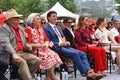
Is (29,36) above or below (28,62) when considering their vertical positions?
above

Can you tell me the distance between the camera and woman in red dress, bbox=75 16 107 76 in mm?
9180

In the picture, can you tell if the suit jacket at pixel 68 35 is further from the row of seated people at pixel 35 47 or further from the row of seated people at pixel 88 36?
the row of seated people at pixel 35 47

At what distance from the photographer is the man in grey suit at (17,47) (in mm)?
6906

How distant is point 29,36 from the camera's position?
7961 mm

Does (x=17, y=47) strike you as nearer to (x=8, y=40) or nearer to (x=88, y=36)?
(x=8, y=40)

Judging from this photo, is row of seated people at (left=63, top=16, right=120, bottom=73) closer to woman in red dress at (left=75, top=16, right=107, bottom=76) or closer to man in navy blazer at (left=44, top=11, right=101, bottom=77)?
woman in red dress at (left=75, top=16, right=107, bottom=76)

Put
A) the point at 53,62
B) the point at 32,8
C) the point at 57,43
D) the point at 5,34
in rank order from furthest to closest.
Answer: the point at 32,8 → the point at 57,43 → the point at 53,62 → the point at 5,34

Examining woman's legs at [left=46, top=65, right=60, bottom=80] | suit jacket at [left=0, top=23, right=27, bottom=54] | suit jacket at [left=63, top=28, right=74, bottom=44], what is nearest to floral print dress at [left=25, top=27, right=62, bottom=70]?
woman's legs at [left=46, top=65, right=60, bottom=80]

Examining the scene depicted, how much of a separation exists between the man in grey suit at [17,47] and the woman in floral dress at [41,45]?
1.20 ft

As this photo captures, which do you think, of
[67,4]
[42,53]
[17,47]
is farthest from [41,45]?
[67,4]

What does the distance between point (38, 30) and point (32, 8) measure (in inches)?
1521

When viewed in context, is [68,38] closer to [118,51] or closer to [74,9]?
[118,51]

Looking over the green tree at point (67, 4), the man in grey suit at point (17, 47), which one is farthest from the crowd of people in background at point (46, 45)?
the green tree at point (67, 4)

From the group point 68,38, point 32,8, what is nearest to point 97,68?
point 68,38
